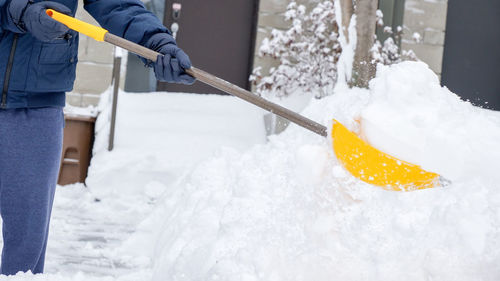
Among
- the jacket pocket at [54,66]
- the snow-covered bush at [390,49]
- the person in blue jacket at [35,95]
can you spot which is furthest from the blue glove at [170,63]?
the snow-covered bush at [390,49]

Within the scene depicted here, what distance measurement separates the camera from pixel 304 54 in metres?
7.28

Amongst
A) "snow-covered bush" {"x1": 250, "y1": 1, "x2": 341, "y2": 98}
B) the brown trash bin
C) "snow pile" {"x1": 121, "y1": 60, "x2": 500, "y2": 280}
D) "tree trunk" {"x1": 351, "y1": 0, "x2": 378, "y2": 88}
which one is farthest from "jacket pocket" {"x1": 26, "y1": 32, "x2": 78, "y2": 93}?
"snow-covered bush" {"x1": 250, "y1": 1, "x2": 341, "y2": 98}

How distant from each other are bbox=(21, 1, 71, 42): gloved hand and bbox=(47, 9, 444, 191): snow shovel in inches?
1.5

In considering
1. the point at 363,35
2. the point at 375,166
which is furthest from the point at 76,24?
the point at 363,35

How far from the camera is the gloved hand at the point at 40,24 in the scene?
2.01 metres

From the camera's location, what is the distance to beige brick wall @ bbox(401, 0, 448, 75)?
25.2 ft

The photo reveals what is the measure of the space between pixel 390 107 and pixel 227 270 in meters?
0.94

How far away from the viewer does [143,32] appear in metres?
Answer: 2.34

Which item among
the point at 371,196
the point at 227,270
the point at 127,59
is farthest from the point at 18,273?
the point at 127,59

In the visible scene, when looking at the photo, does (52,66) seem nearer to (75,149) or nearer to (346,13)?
(75,149)

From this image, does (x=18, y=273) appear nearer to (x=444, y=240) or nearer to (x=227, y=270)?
(x=227, y=270)

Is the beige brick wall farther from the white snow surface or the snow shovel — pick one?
the snow shovel

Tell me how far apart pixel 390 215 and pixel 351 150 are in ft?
1.09

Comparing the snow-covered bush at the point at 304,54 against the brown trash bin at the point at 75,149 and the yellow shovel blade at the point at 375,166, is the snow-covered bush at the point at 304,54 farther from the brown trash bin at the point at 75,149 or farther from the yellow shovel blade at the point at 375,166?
the yellow shovel blade at the point at 375,166
